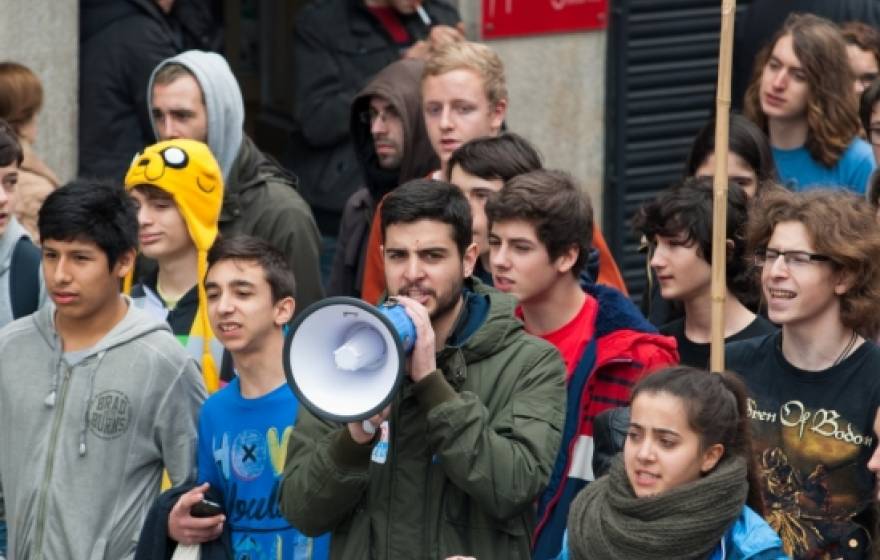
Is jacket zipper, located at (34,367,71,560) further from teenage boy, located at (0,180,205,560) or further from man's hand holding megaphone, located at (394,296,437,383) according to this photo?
man's hand holding megaphone, located at (394,296,437,383)

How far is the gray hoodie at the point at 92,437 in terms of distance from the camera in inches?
275

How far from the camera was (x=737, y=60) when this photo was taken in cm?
1032

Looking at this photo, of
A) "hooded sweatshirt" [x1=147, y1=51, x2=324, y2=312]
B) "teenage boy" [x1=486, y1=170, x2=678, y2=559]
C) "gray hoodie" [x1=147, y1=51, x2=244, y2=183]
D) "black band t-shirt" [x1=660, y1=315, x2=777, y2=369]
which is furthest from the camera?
"gray hoodie" [x1=147, y1=51, x2=244, y2=183]

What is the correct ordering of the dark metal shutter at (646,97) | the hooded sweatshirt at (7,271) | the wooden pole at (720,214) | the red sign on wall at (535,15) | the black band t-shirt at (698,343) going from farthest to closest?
the dark metal shutter at (646,97) → the red sign on wall at (535,15) → the hooded sweatshirt at (7,271) → the black band t-shirt at (698,343) → the wooden pole at (720,214)

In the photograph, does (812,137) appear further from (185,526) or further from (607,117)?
(185,526)

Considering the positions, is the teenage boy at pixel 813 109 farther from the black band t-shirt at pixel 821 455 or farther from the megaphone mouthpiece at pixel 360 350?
the megaphone mouthpiece at pixel 360 350

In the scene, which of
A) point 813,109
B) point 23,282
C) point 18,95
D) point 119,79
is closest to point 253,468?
point 23,282

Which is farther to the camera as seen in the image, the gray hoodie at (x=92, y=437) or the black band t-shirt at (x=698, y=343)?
the black band t-shirt at (x=698, y=343)

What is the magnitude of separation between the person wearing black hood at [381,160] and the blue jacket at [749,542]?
10.6ft

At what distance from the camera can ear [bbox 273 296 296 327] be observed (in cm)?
713

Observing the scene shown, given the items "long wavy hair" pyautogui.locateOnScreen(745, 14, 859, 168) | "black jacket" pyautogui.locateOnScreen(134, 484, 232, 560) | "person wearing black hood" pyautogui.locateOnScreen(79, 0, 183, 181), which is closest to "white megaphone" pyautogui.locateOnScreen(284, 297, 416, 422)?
"black jacket" pyautogui.locateOnScreen(134, 484, 232, 560)

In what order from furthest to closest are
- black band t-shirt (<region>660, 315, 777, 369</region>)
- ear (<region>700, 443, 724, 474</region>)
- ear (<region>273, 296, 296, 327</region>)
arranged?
1. black band t-shirt (<region>660, 315, 777, 369</region>)
2. ear (<region>273, 296, 296, 327</region>)
3. ear (<region>700, 443, 724, 474</region>)

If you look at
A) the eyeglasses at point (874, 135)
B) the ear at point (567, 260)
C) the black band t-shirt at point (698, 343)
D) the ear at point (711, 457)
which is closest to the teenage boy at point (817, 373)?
the ear at point (711, 457)

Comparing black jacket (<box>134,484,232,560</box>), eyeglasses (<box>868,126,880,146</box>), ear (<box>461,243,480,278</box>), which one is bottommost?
black jacket (<box>134,484,232,560</box>)
